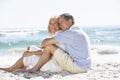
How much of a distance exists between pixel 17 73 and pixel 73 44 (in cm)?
114

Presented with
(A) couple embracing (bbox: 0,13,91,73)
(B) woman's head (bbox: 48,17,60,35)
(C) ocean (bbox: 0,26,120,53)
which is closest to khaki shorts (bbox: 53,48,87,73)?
(A) couple embracing (bbox: 0,13,91,73)

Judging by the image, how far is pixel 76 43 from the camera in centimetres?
569

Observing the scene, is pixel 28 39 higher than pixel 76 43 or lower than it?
lower

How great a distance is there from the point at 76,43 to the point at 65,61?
1.21 ft

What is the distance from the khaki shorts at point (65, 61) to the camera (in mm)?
5699

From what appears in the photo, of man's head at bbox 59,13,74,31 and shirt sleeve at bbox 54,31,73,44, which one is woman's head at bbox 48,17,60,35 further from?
shirt sleeve at bbox 54,31,73,44

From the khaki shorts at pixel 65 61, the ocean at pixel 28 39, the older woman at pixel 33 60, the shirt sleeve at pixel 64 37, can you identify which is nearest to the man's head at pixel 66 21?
the shirt sleeve at pixel 64 37

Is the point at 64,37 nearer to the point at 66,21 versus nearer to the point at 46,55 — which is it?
the point at 66,21

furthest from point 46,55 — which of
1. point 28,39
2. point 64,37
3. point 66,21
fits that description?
point 28,39

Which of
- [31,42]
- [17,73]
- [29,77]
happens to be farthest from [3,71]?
[31,42]

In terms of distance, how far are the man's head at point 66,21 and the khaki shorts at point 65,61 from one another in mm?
412

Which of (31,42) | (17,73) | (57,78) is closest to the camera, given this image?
(57,78)

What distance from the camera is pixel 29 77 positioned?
5613 millimetres

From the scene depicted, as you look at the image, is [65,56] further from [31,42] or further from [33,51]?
[31,42]
